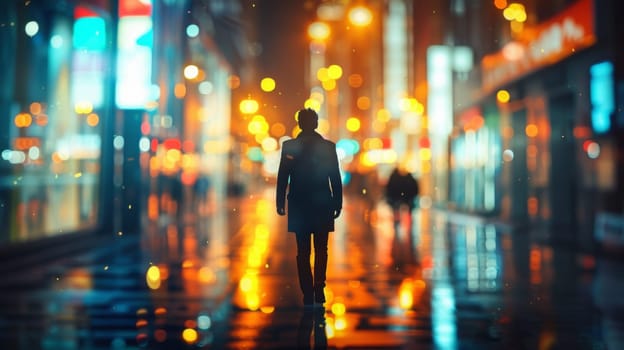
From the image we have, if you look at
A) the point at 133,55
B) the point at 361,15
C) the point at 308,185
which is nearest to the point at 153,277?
the point at 308,185

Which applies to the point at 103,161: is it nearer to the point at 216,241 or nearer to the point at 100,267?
the point at 216,241

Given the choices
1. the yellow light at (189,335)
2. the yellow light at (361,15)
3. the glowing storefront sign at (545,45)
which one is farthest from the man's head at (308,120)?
the yellow light at (361,15)

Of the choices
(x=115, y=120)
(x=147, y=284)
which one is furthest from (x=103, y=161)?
(x=147, y=284)

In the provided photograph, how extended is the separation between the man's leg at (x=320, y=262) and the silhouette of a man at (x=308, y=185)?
0.01 metres

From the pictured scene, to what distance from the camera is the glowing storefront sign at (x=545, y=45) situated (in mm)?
22295

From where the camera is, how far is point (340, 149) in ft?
92.3

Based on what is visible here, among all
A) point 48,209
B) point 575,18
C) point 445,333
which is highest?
point 575,18

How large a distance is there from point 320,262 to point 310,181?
36.3 inches

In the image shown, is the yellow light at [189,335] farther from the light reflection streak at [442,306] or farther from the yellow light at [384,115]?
the yellow light at [384,115]

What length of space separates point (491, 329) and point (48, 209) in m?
13.9

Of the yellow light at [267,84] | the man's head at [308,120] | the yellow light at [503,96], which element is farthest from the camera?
the yellow light at [267,84]

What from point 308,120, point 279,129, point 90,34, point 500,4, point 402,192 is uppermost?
point 279,129

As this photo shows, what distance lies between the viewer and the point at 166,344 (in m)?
7.73

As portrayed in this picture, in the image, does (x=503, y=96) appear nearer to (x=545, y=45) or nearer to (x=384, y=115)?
(x=545, y=45)
